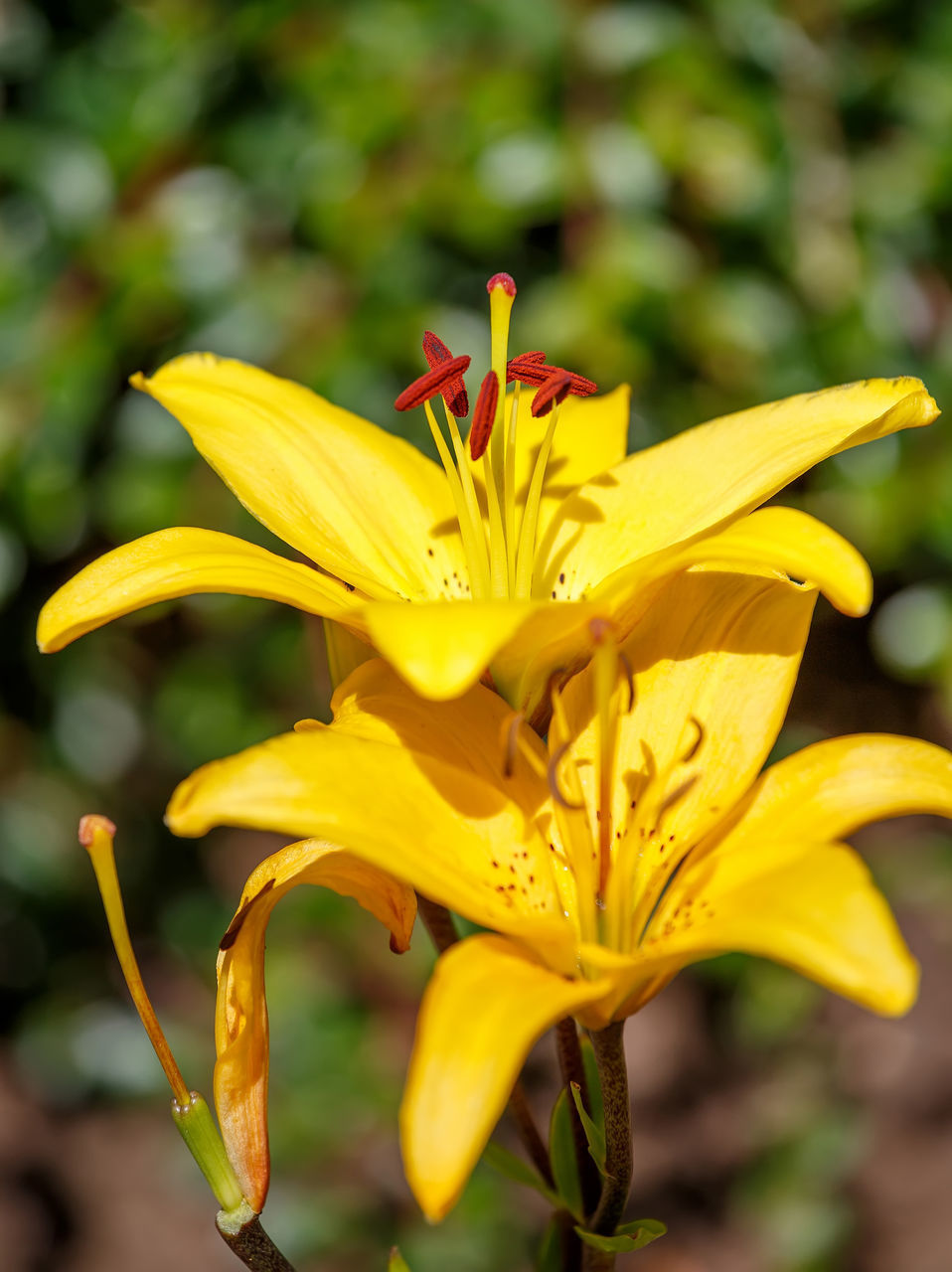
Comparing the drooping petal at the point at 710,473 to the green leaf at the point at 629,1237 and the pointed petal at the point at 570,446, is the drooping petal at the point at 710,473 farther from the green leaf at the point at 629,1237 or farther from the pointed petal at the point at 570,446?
the green leaf at the point at 629,1237

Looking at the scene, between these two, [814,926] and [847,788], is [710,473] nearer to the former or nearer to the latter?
[847,788]

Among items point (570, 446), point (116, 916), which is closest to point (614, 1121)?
point (116, 916)

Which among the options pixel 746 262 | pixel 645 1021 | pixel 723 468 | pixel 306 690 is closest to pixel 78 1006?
pixel 306 690

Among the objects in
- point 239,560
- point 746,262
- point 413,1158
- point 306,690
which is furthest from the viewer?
point 306,690

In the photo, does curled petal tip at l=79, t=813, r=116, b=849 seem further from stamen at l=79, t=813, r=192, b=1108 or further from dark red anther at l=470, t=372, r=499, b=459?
dark red anther at l=470, t=372, r=499, b=459

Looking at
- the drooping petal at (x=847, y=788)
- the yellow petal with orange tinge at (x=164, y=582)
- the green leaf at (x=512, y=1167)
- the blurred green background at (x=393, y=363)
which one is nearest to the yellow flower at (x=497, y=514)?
the yellow petal with orange tinge at (x=164, y=582)

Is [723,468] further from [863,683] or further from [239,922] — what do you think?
[863,683]
